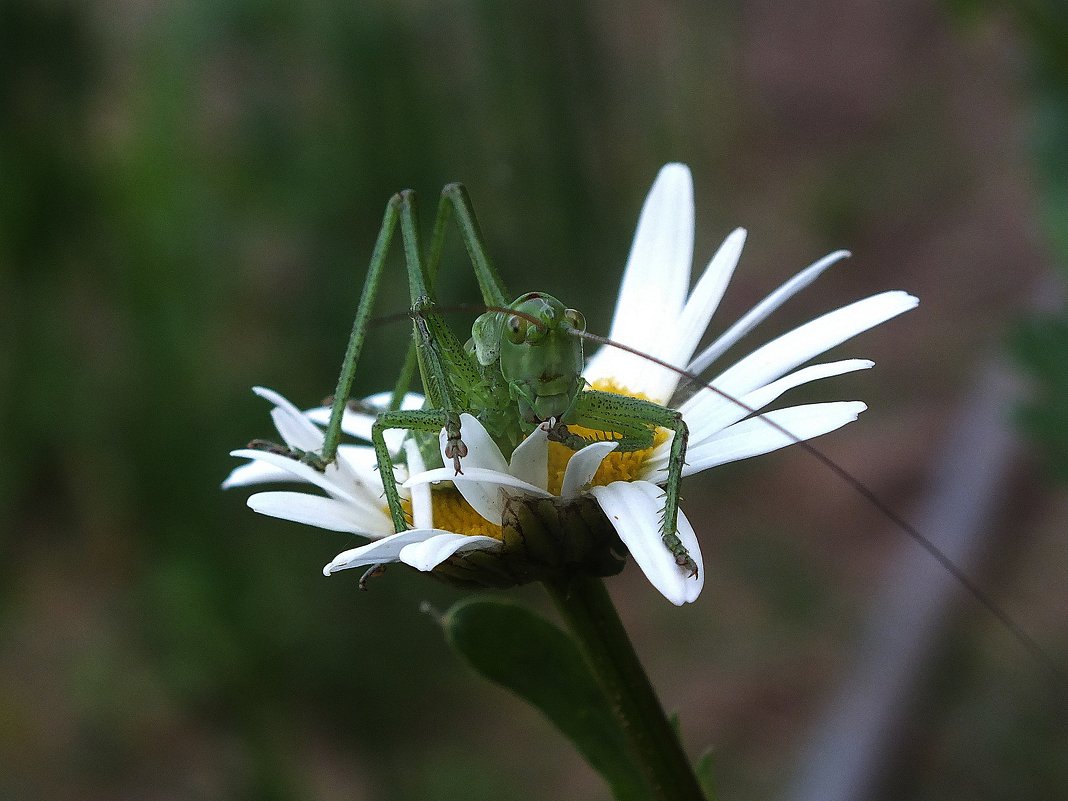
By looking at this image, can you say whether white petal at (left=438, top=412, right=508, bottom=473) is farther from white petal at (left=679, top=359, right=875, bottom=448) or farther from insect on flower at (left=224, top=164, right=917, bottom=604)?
white petal at (left=679, top=359, right=875, bottom=448)

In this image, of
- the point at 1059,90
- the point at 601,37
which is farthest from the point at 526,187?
the point at 1059,90

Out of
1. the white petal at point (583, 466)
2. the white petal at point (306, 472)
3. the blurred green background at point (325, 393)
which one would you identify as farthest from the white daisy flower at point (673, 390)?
the blurred green background at point (325, 393)

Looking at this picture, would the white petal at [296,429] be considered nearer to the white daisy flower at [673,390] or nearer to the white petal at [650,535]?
the white daisy flower at [673,390]

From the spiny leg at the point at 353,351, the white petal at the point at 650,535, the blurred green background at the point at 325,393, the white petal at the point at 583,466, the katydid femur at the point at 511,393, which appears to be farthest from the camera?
the blurred green background at the point at 325,393

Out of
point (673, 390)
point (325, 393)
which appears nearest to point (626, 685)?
point (673, 390)

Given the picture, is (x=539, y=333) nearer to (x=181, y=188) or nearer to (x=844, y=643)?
(x=181, y=188)

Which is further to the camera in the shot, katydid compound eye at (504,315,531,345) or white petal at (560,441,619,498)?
katydid compound eye at (504,315,531,345)

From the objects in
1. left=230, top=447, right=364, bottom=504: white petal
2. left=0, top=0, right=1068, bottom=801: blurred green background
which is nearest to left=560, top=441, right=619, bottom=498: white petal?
left=230, top=447, right=364, bottom=504: white petal

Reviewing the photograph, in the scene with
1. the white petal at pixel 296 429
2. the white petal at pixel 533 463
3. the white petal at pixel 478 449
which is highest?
the white petal at pixel 296 429
